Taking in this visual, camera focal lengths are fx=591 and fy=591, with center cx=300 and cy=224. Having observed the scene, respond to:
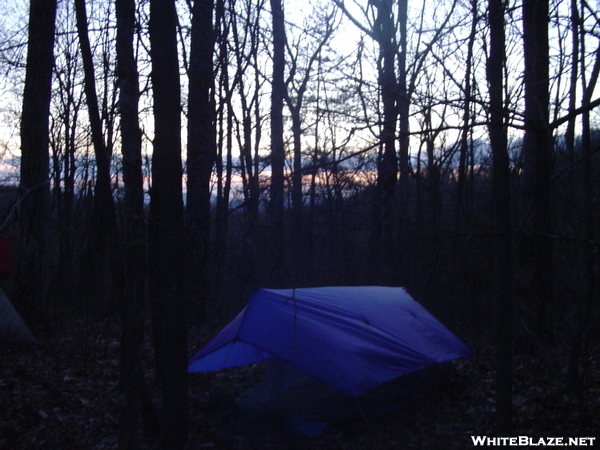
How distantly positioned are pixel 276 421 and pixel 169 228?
313cm

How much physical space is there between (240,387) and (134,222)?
438 cm

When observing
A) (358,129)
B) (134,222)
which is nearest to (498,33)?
(358,129)

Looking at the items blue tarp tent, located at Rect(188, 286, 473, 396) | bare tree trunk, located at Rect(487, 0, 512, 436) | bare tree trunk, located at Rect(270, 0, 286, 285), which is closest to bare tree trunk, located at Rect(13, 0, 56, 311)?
blue tarp tent, located at Rect(188, 286, 473, 396)

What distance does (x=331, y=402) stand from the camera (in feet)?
25.8

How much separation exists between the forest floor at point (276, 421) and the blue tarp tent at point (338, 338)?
0.65 metres

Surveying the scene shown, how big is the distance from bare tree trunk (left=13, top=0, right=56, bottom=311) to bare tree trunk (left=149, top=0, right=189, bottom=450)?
21.7ft

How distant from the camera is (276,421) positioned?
7.87 m

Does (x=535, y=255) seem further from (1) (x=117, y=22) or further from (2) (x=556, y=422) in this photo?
(1) (x=117, y=22)

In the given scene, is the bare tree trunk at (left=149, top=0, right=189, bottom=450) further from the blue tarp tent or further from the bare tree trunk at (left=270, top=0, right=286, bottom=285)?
the bare tree trunk at (left=270, top=0, right=286, bottom=285)

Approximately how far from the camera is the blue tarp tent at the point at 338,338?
745cm

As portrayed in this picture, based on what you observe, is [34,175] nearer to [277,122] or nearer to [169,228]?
[169,228]

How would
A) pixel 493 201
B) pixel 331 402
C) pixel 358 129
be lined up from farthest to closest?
pixel 331 402 → pixel 493 201 → pixel 358 129

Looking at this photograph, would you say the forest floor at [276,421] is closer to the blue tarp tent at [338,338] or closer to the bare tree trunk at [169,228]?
the blue tarp tent at [338,338]

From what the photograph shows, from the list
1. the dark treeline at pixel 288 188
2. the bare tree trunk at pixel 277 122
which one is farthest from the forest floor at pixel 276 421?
the bare tree trunk at pixel 277 122
